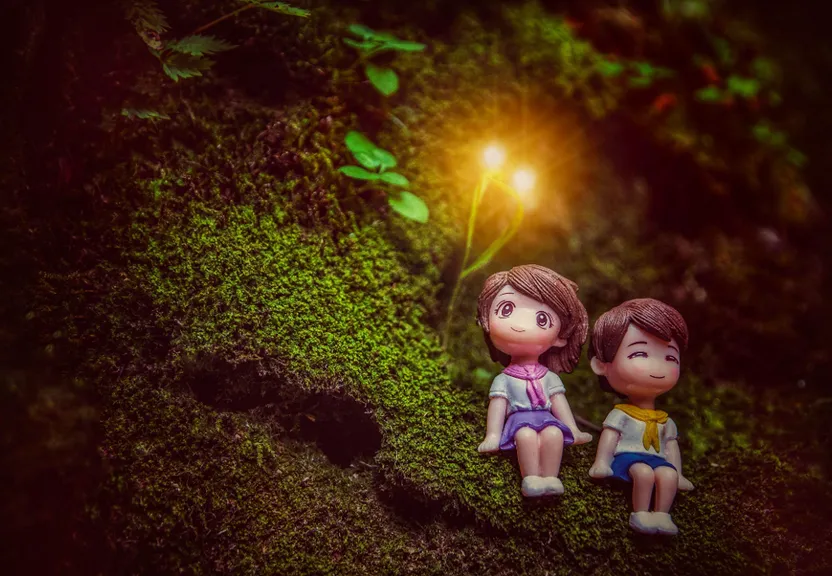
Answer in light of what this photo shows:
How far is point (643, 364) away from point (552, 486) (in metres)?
0.66

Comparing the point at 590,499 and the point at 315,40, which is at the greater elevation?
the point at 315,40

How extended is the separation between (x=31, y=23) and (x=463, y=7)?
258 centimetres

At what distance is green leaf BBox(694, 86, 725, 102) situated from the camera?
4.18 m

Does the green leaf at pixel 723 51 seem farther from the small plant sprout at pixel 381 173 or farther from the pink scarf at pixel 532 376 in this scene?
the pink scarf at pixel 532 376

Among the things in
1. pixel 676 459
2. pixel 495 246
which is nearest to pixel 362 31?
pixel 495 246

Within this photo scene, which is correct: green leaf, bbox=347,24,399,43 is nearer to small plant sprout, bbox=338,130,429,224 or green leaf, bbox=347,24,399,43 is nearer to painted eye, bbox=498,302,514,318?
small plant sprout, bbox=338,130,429,224

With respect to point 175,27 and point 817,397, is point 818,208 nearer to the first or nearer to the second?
point 817,397

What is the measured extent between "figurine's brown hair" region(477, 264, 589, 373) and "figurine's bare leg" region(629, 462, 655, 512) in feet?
1.73

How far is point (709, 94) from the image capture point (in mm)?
4195

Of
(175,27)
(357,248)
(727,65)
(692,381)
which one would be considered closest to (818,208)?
(727,65)

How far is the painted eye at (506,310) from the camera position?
246 cm

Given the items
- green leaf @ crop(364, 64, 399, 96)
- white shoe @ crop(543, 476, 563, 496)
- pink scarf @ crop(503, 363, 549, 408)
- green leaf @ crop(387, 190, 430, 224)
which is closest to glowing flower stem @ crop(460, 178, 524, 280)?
green leaf @ crop(387, 190, 430, 224)

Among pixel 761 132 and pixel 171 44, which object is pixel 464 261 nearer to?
pixel 171 44

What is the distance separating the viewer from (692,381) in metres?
3.14
